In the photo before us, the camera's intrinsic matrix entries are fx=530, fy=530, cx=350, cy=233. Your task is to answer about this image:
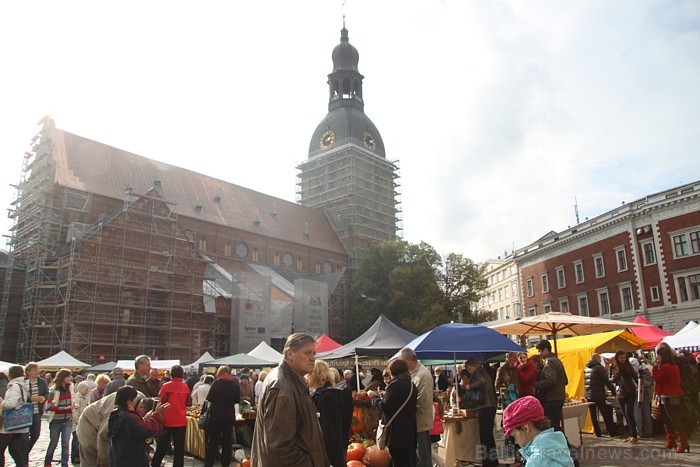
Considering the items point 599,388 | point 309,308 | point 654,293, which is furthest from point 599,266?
point 599,388

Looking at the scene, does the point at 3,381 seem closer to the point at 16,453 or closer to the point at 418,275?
the point at 16,453

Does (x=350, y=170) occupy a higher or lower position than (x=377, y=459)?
higher

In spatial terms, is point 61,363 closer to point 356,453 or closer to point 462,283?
point 356,453

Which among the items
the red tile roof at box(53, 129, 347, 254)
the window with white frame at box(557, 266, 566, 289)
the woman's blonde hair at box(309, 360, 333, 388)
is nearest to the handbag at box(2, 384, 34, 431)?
the woman's blonde hair at box(309, 360, 333, 388)

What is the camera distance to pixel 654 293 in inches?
1252

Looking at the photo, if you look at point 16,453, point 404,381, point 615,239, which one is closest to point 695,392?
point 404,381

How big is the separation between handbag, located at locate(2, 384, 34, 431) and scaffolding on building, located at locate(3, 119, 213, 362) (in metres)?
23.6

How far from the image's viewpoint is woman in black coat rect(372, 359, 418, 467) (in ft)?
19.3

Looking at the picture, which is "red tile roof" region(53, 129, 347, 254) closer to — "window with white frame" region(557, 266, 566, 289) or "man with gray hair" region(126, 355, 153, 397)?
"window with white frame" region(557, 266, 566, 289)

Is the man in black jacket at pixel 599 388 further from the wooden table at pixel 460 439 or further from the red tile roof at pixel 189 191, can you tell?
the red tile roof at pixel 189 191

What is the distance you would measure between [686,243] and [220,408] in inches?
1185

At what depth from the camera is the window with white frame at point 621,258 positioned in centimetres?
3362

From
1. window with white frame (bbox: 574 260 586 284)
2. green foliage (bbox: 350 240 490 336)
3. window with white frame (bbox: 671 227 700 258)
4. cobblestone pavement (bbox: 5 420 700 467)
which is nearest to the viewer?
cobblestone pavement (bbox: 5 420 700 467)

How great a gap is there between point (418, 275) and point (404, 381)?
120ft
